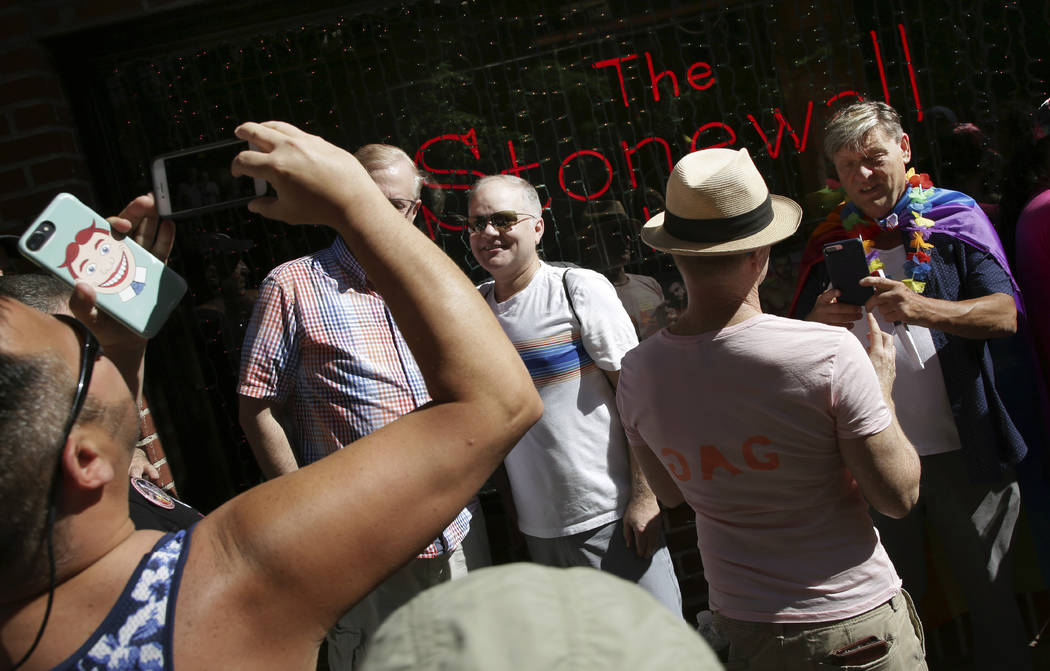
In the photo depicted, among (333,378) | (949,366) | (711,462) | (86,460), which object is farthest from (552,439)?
(86,460)

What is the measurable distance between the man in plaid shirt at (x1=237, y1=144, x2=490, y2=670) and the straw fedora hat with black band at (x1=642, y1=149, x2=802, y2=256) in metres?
1.02

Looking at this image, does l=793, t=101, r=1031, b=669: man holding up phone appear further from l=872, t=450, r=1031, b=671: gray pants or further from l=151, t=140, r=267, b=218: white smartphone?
l=151, t=140, r=267, b=218: white smartphone

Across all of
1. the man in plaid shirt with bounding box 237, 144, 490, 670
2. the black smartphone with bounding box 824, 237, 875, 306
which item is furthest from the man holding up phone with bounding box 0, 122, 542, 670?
the black smartphone with bounding box 824, 237, 875, 306

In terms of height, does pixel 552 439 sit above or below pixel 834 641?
above

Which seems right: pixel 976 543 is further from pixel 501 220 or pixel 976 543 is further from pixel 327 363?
pixel 327 363

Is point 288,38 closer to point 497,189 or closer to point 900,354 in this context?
point 497,189

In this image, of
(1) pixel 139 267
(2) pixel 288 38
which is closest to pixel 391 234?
(1) pixel 139 267

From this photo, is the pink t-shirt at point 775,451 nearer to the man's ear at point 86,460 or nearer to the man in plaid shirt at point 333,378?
the man in plaid shirt at point 333,378

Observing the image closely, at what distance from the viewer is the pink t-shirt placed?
1.73 meters

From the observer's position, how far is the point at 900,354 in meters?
2.63

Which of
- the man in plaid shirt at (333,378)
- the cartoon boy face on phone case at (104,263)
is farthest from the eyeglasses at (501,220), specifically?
the cartoon boy face on phone case at (104,263)

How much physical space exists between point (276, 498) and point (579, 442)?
5.72 ft

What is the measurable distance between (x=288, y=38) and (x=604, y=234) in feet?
5.21

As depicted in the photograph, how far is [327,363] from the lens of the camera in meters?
2.52
